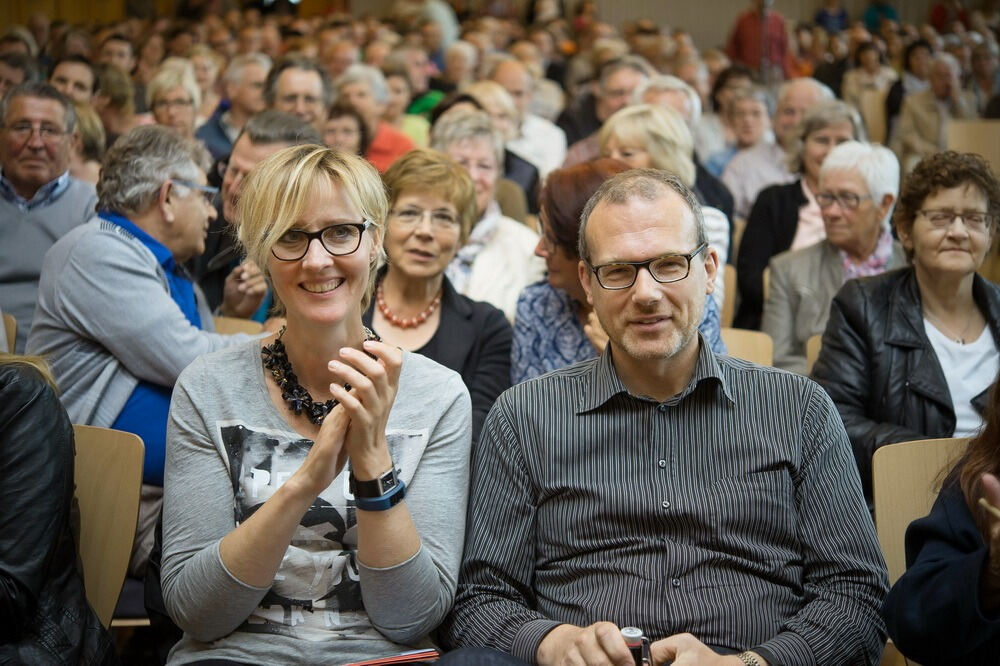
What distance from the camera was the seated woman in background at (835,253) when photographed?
3.68 meters

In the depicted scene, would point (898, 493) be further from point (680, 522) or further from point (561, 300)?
point (561, 300)

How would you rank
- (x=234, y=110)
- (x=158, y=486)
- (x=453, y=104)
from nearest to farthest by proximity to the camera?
(x=158, y=486) → (x=453, y=104) → (x=234, y=110)

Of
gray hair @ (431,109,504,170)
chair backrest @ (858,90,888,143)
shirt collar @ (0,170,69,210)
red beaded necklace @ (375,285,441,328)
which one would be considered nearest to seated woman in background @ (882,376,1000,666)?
red beaded necklace @ (375,285,441,328)

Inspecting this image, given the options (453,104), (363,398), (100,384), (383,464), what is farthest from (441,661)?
(453,104)

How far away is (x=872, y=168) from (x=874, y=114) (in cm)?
530

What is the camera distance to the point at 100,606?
7.25 feet

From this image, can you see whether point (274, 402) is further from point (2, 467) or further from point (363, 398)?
point (2, 467)

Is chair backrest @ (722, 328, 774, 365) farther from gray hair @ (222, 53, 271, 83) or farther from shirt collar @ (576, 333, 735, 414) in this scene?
gray hair @ (222, 53, 271, 83)

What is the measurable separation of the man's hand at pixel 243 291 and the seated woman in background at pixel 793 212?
75.5 inches

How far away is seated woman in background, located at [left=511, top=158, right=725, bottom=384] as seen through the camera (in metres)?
2.71

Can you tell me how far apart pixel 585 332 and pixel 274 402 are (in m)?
0.92

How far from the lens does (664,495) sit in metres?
1.95

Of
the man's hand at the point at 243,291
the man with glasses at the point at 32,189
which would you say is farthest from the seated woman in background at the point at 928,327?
the man with glasses at the point at 32,189

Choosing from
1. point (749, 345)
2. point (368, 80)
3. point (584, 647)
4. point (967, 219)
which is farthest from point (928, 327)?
point (368, 80)
